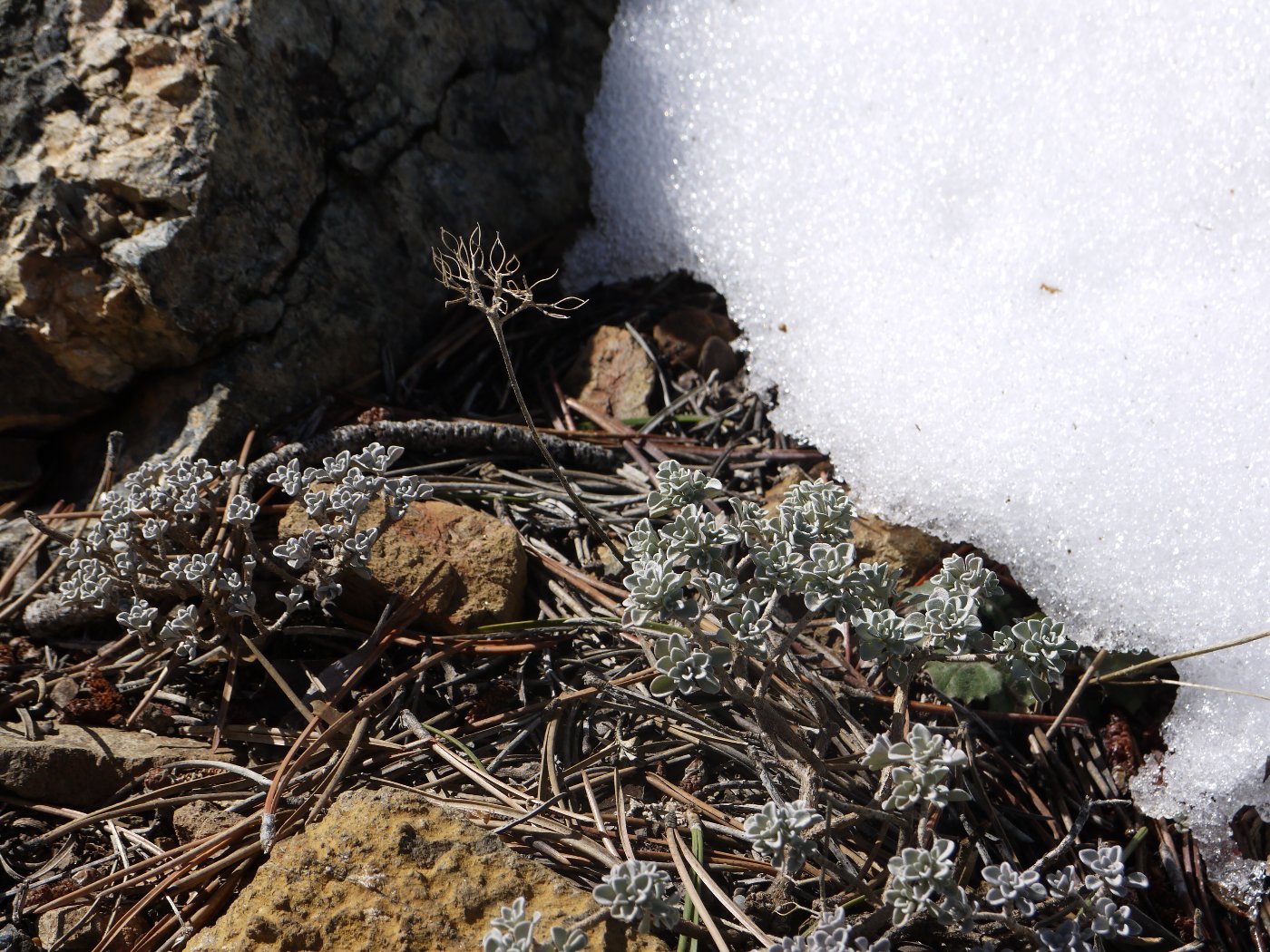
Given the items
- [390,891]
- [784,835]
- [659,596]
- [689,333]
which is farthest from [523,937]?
[689,333]

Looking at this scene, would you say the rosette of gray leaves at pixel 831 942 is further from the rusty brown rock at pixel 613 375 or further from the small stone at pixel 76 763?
the rusty brown rock at pixel 613 375

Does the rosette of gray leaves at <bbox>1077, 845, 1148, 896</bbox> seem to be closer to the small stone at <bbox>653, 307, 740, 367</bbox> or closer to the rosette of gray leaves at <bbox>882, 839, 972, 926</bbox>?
the rosette of gray leaves at <bbox>882, 839, 972, 926</bbox>

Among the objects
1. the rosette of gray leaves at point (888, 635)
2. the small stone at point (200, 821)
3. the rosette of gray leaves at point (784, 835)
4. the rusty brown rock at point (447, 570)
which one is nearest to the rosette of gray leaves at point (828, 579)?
the rosette of gray leaves at point (888, 635)

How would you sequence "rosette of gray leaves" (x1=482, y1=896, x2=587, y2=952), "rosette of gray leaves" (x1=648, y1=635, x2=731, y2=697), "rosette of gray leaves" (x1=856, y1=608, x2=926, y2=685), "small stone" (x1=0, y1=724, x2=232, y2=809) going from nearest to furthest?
1. "rosette of gray leaves" (x1=482, y1=896, x2=587, y2=952)
2. "rosette of gray leaves" (x1=648, y1=635, x2=731, y2=697)
3. "rosette of gray leaves" (x1=856, y1=608, x2=926, y2=685)
4. "small stone" (x1=0, y1=724, x2=232, y2=809)

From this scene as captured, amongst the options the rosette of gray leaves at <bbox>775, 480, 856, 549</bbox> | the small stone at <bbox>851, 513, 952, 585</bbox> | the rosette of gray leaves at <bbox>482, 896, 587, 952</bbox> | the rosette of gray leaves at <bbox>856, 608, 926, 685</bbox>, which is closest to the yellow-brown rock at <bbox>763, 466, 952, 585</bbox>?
the small stone at <bbox>851, 513, 952, 585</bbox>

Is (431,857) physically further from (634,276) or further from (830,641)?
(634,276)

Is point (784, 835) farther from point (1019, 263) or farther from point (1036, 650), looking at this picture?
point (1019, 263)
